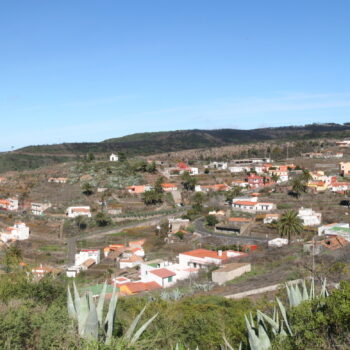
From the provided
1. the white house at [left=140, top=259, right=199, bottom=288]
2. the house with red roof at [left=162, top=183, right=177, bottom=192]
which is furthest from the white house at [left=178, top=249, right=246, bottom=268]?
the house with red roof at [left=162, top=183, right=177, bottom=192]

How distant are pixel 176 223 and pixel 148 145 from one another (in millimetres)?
103828

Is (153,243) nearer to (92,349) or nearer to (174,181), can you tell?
(174,181)

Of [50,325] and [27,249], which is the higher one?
[50,325]

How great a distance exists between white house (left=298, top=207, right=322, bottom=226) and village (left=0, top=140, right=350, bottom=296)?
99 millimetres

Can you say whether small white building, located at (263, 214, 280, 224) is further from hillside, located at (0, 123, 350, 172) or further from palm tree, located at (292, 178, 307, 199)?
hillside, located at (0, 123, 350, 172)

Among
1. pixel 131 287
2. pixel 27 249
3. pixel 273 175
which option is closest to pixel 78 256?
pixel 27 249

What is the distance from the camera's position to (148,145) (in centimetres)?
14938

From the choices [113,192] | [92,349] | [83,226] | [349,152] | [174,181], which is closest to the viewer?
[92,349]

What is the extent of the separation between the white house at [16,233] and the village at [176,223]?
0.39 feet

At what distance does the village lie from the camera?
93.3 feet

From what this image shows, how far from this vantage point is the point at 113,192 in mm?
63750

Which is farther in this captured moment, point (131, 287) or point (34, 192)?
point (34, 192)

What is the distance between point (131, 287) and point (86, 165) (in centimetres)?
5355

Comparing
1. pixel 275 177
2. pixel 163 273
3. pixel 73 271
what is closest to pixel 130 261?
pixel 73 271
